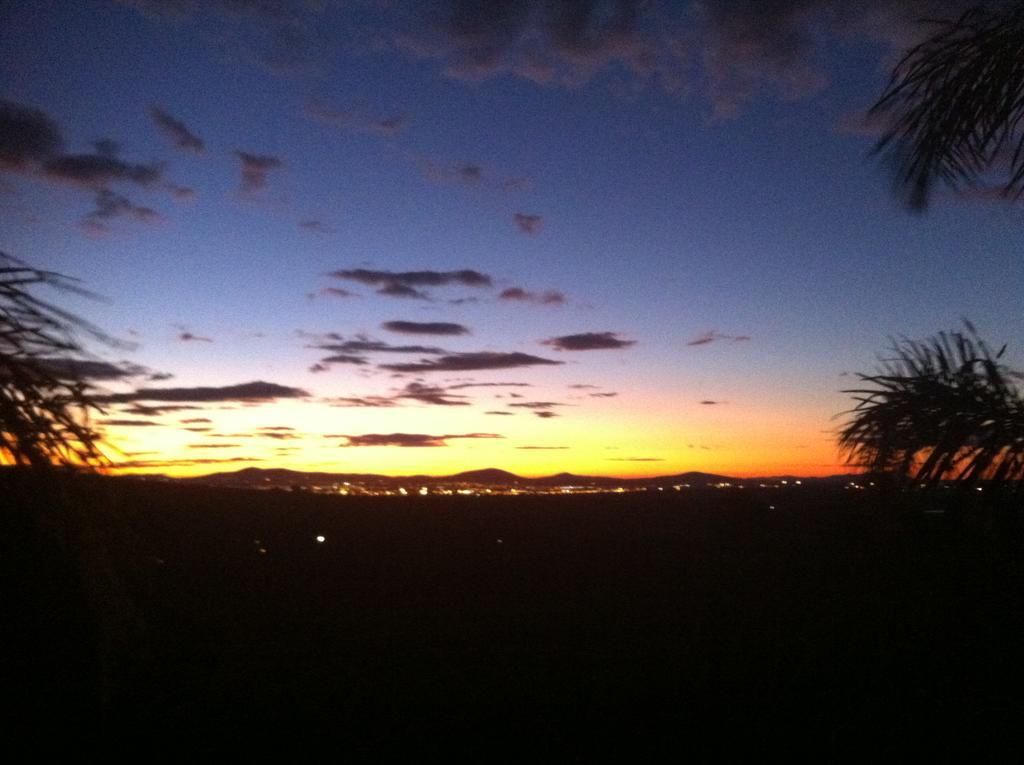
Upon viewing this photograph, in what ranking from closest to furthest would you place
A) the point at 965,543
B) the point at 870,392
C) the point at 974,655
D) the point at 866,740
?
the point at 870,392
the point at 965,543
the point at 866,740
the point at 974,655

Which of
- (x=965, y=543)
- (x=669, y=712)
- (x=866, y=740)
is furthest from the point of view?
(x=669, y=712)

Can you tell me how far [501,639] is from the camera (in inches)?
571

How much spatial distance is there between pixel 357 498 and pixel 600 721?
27.1 meters

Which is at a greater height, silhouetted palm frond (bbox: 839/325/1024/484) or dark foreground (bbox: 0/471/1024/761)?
silhouetted palm frond (bbox: 839/325/1024/484)

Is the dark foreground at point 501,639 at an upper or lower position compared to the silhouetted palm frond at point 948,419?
lower

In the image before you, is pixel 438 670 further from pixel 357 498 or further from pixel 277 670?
pixel 357 498

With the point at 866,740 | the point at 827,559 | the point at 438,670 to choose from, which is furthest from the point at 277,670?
the point at 827,559

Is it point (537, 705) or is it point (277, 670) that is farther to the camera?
point (277, 670)

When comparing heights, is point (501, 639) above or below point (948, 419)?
below

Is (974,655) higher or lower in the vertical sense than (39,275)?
lower

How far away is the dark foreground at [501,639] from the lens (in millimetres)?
3426

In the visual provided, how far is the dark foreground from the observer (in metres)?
3.43

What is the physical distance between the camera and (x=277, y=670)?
41.4 feet

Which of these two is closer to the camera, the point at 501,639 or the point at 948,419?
the point at 948,419
